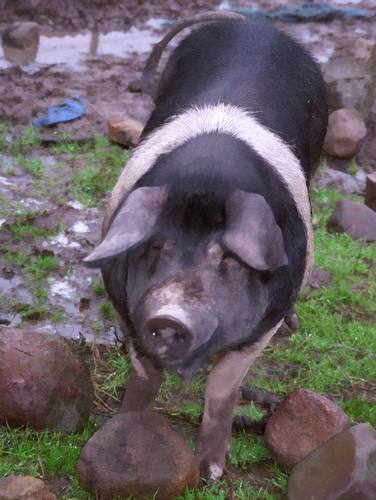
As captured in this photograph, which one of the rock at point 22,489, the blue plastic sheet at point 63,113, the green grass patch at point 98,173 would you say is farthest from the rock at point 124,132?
the rock at point 22,489

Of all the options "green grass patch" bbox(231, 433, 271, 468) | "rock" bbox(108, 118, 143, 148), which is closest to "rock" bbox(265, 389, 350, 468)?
"green grass patch" bbox(231, 433, 271, 468)

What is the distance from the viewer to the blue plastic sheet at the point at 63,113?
208 inches

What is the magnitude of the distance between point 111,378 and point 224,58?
127 centimetres

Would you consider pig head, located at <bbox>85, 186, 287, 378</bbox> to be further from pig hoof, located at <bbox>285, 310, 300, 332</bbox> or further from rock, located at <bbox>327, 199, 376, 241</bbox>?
rock, located at <bbox>327, 199, 376, 241</bbox>

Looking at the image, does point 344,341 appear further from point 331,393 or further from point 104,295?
point 104,295

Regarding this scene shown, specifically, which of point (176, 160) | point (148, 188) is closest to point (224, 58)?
point (176, 160)

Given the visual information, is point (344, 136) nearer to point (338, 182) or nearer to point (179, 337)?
point (338, 182)

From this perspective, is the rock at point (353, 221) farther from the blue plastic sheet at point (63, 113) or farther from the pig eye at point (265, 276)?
the pig eye at point (265, 276)

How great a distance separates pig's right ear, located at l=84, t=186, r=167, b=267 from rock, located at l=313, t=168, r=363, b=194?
112 inches

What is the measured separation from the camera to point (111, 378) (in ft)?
11.2

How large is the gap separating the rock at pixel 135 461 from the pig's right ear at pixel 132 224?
0.74m

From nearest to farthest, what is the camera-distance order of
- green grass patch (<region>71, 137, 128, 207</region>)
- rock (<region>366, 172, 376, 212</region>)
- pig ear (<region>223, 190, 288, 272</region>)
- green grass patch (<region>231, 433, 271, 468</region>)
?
pig ear (<region>223, 190, 288, 272</region>) → green grass patch (<region>231, 433, 271, 468</region>) → green grass patch (<region>71, 137, 128, 207</region>) → rock (<region>366, 172, 376, 212</region>)

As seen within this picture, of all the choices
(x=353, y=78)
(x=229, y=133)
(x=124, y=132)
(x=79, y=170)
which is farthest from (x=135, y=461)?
(x=353, y=78)

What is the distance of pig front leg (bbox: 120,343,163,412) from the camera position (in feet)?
9.72
